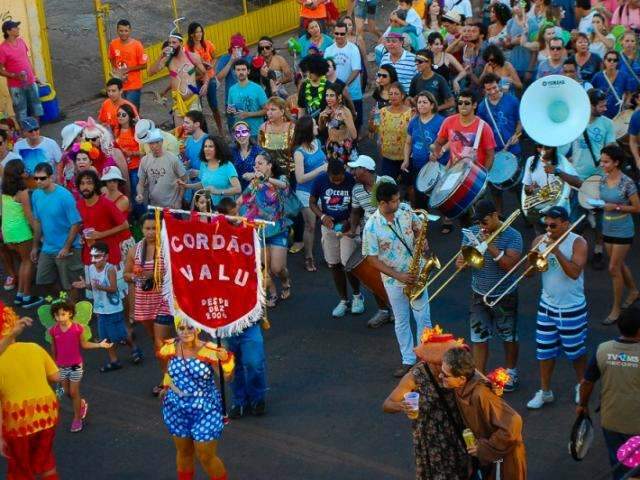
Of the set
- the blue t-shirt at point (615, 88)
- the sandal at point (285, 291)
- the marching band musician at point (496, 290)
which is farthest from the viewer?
the blue t-shirt at point (615, 88)

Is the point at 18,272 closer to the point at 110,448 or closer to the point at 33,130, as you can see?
the point at 33,130

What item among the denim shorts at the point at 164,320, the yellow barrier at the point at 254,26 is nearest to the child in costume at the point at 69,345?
the denim shorts at the point at 164,320

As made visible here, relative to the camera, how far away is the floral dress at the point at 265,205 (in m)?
12.6

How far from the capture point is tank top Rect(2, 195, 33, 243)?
13.2m

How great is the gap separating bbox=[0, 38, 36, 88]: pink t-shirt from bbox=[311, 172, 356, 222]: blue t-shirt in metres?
5.78

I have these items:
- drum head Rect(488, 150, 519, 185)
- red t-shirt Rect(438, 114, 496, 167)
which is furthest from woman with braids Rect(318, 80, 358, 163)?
drum head Rect(488, 150, 519, 185)

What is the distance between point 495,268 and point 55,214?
4574mm

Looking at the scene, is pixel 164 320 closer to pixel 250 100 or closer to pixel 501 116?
pixel 501 116

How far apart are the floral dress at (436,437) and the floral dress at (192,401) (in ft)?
5.15

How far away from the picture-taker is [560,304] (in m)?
10.1

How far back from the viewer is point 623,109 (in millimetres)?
14352

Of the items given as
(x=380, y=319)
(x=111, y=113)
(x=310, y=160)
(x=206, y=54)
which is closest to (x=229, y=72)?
(x=206, y=54)

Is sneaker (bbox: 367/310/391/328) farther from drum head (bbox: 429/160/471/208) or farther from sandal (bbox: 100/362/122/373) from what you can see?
sandal (bbox: 100/362/122/373)

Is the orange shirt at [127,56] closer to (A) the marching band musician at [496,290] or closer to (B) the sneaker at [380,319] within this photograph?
(B) the sneaker at [380,319]
